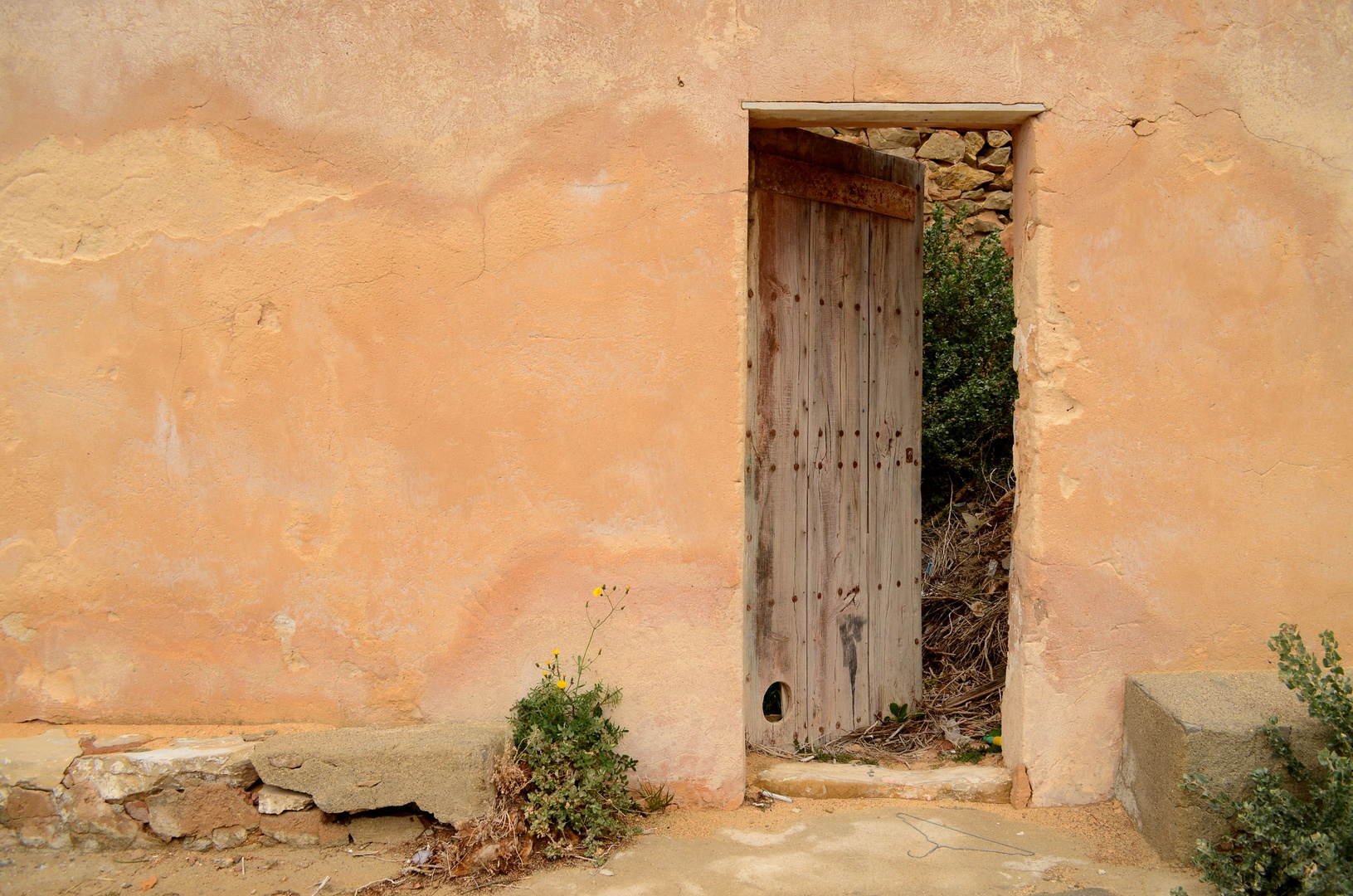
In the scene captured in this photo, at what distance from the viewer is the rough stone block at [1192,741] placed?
2.65m

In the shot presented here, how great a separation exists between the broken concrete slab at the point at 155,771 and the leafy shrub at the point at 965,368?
3.56 meters

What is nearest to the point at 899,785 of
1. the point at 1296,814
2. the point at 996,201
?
the point at 1296,814

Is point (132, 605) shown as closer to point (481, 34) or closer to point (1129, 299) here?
point (481, 34)

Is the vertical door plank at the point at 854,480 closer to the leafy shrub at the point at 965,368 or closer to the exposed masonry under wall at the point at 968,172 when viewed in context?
the leafy shrub at the point at 965,368

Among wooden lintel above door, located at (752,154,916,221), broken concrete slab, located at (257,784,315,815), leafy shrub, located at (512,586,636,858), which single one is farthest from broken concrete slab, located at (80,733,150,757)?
wooden lintel above door, located at (752,154,916,221)

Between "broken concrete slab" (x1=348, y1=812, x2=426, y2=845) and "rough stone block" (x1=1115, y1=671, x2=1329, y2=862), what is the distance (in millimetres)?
2289

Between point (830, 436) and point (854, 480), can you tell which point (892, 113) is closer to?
point (830, 436)

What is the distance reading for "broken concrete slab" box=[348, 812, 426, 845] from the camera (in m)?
2.82

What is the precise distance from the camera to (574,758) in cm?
279

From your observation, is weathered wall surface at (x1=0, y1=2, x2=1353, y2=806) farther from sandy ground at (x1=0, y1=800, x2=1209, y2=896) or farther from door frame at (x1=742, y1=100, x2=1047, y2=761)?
sandy ground at (x1=0, y1=800, x2=1209, y2=896)

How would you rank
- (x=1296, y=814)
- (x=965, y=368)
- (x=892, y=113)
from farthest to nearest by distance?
(x=965, y=368) < (x=892, y=113) < (x=1296, y=814)

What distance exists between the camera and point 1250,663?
120 inches

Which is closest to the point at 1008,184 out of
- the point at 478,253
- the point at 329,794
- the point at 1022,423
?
the point at 1022,423

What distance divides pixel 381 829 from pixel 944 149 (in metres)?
5.02
